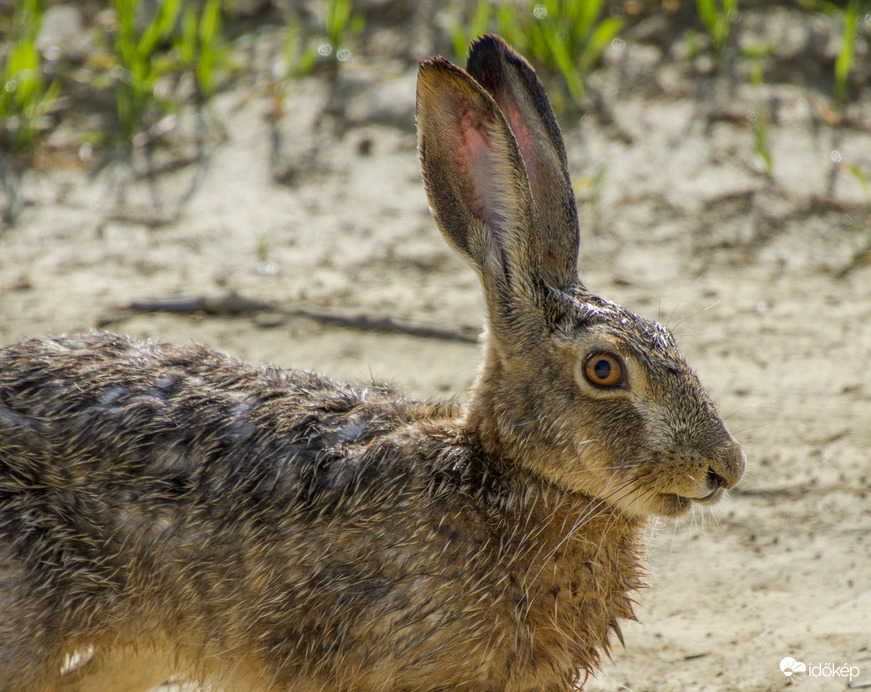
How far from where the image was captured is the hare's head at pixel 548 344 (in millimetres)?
3818

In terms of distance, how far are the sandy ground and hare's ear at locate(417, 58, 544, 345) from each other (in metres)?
1.39

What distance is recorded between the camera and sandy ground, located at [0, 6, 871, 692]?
15.5ft

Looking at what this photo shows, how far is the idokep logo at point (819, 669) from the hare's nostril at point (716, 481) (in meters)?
0.95

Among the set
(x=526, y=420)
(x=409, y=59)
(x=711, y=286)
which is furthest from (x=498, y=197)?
(x=409, y=59)

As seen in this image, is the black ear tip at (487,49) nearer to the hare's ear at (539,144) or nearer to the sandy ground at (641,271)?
the hare's ear at (539,144)

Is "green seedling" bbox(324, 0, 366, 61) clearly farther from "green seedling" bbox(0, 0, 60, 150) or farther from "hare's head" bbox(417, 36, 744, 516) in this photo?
"hare's head" bbox(417, 36, 744, 516)

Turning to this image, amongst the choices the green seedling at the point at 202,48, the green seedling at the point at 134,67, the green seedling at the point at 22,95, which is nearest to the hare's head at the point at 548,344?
the green seedling at the point at 202,48

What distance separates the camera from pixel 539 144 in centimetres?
438

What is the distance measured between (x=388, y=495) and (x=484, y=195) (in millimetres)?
1183

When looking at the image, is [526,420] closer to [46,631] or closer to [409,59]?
[46,631]

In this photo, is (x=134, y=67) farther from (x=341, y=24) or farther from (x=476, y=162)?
(x=476, y=162)

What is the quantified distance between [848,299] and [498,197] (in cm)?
326

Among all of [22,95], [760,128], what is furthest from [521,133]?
[22,95]

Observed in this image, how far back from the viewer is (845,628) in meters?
4.38
